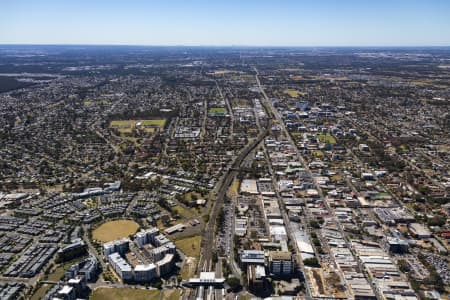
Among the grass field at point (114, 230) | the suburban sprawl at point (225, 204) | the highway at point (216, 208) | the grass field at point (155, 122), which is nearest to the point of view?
the suburban sprawl at point (225, 204)

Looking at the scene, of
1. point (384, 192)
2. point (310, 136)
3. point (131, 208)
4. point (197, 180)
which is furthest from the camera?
point (310, 136)

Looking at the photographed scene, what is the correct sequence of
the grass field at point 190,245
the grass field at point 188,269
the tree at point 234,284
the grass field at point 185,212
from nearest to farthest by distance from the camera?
the tree at point 234,284 → the grass field at point 188,269 → the grass field at point 190,245 → the grass field at point 185,212

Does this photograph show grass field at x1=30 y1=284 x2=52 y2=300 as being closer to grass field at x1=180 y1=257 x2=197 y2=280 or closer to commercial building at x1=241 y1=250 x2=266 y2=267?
grass field at x1=180 y1=257 x2=197 y2=280

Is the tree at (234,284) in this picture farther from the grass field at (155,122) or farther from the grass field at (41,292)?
the grass field at (155,122)

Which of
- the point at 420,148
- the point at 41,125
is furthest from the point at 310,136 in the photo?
the point at 41,125

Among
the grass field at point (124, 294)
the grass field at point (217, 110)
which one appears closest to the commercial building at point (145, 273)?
the grass field at point (124, 294)

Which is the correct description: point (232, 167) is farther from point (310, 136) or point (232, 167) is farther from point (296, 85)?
point (296, 85)

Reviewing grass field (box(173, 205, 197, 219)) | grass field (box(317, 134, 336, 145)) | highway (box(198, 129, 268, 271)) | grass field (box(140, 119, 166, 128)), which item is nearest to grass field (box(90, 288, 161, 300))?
highway (box(198, 129, 268, 271))
